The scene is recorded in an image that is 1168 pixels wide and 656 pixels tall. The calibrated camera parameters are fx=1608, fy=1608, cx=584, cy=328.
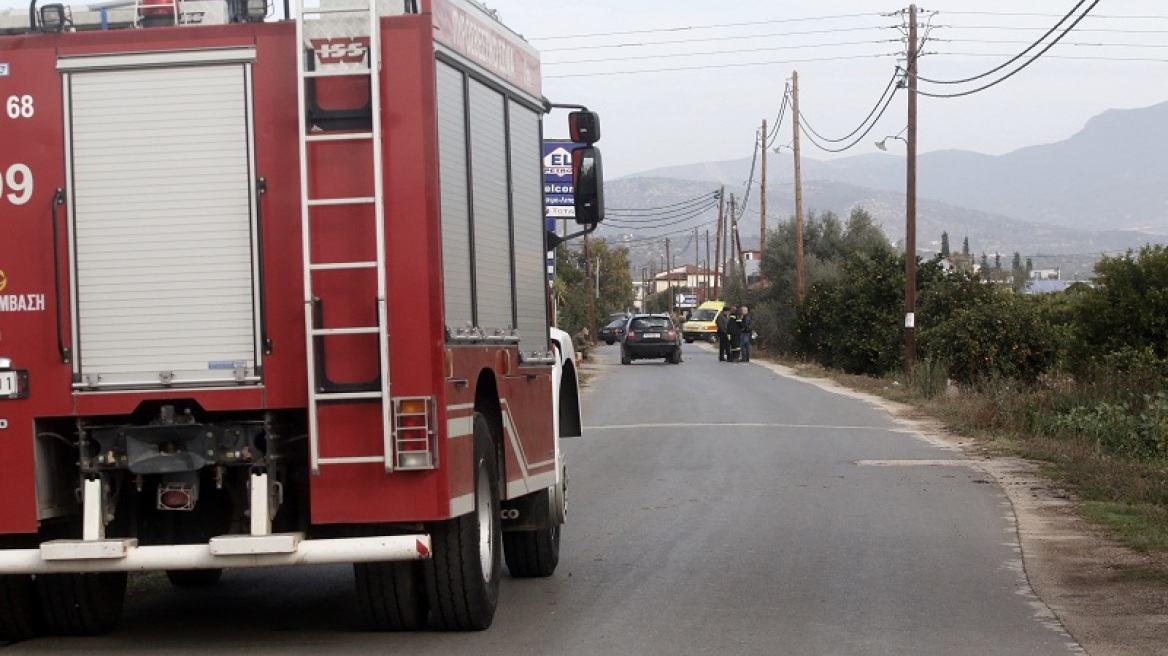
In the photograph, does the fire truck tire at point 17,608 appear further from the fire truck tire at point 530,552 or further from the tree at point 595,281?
the tree at point 595,281

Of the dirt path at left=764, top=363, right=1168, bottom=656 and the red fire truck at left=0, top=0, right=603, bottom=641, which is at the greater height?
the red fire truck at left=0, top=0, right=603, bottom=641

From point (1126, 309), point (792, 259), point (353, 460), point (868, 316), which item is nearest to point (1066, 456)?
point (1126, 309)

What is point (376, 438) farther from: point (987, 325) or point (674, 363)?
point (674, 363)

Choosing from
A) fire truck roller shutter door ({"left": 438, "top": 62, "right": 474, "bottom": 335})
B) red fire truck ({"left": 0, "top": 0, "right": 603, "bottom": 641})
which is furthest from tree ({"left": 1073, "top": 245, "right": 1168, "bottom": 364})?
red fire truck ({"left": 0, "top": 0, "right": 603, "bottom": 641})

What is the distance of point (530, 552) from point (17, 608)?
338 centimetres

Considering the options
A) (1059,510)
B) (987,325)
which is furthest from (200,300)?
(987,325)

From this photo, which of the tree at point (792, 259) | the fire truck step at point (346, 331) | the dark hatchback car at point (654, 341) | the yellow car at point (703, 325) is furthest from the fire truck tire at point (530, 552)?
the yellow car at point (703, 325)

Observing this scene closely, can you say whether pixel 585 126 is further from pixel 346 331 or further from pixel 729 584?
pixel 346 331

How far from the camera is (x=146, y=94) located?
7.64m

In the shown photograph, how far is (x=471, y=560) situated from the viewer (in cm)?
811

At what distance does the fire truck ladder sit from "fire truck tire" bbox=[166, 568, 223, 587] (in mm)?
3521

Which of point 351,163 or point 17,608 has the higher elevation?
point 351,163

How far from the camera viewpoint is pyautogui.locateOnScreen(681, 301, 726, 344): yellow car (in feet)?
283

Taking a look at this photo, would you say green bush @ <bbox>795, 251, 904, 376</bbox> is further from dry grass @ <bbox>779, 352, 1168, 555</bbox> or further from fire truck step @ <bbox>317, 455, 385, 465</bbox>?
fire truck step @ <bbox>317, 455, 385, 465</bbox>
